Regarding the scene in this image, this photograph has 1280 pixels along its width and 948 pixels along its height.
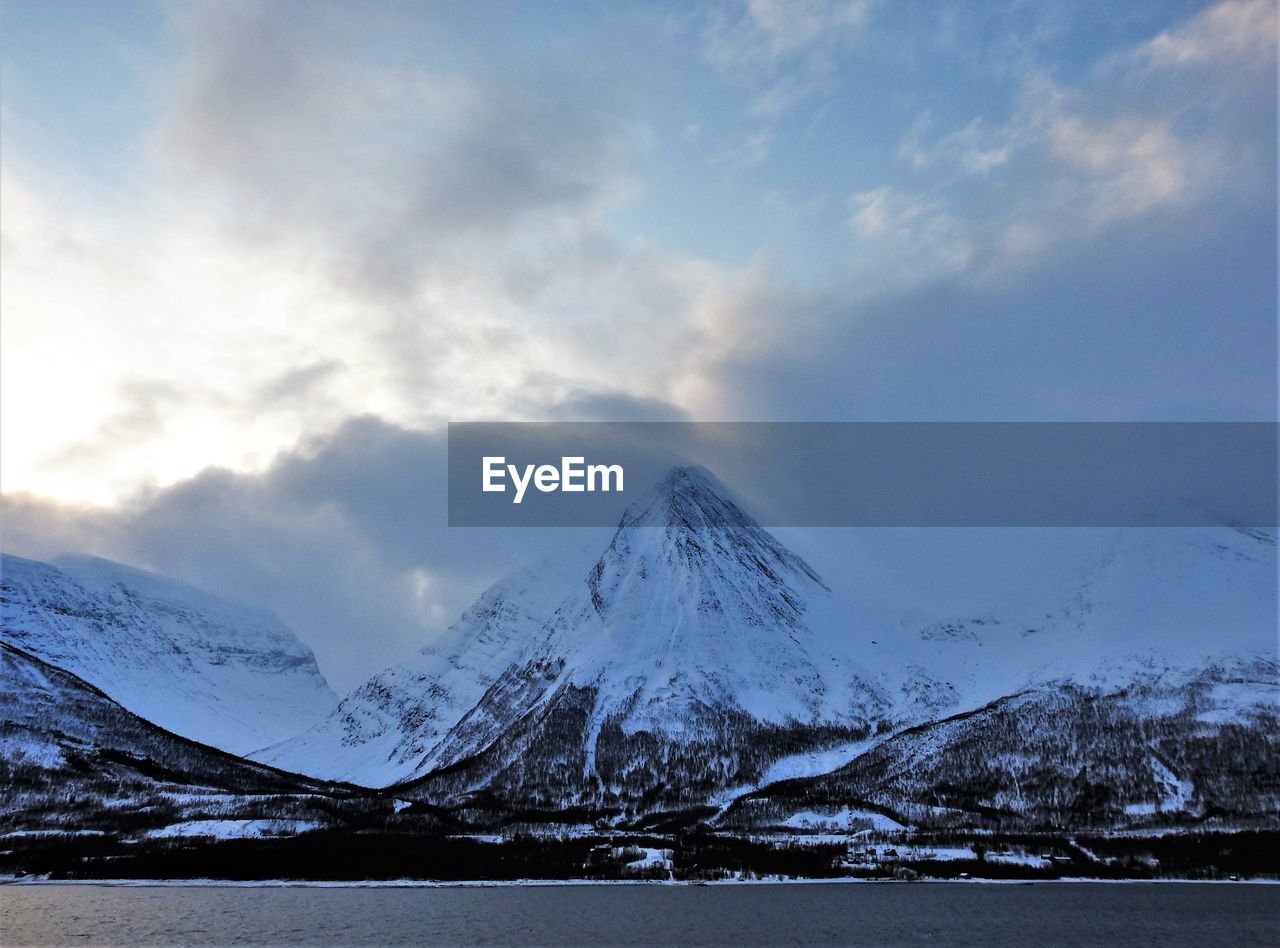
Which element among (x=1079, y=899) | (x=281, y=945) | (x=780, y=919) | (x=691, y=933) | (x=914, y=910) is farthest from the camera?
(x=1079, y=899)

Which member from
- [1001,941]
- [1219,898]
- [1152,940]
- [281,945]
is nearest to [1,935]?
[281,945]

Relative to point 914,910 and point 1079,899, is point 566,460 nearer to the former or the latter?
point 914,910

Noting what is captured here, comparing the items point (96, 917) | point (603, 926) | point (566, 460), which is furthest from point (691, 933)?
point (96, 917)

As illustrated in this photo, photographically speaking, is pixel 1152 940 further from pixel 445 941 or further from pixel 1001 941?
pixel 445 941

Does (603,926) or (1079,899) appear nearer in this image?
(603,926)

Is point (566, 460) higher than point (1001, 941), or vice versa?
point (566, 460)

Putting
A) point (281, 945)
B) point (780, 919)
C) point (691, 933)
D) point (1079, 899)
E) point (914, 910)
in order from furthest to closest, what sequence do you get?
point (1079, 899) → point (914, 910) → point (780, 919) → point (691, 933) → point (281, 945)
